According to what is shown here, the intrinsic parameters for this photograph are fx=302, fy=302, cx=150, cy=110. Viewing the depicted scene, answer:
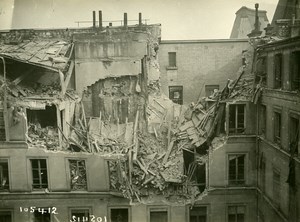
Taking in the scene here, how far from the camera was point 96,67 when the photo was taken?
1148 centimetres

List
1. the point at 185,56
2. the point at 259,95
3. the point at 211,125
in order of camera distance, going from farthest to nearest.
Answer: the point at 185,56 < the point at 211,125 < the point at 259,95

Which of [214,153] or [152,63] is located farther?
[152,63]

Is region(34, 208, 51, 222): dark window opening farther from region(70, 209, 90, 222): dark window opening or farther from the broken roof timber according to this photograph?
the broken roof timber

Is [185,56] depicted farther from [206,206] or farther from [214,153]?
[206,206]

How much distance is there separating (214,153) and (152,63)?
465 centimetres

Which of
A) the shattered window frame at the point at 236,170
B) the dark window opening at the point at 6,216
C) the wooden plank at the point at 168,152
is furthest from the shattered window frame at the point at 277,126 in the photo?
the dark window opening at the point at 6,216

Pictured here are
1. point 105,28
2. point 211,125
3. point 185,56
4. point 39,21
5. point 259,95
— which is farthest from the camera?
point 185,56

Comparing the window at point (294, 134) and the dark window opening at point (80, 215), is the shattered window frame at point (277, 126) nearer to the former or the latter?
the window at point (294, 134)

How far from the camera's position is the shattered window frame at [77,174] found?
11281mm

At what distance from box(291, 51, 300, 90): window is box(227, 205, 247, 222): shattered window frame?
5.11 metres

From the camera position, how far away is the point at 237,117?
11211mm

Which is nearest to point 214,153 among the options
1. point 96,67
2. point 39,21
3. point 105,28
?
point 96,67

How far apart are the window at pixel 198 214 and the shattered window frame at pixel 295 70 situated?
5.61 metres

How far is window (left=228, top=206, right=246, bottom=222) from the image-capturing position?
451 inches
